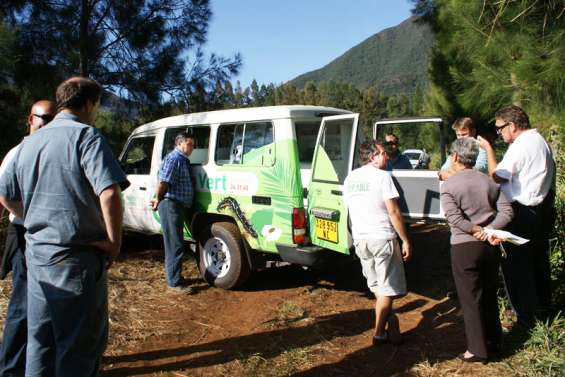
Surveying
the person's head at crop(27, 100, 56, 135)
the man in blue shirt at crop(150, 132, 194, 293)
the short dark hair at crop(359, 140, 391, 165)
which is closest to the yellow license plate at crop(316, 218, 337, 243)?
the short dark hair at crop(359, 140, 391, 165)

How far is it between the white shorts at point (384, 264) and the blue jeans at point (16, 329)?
244cm

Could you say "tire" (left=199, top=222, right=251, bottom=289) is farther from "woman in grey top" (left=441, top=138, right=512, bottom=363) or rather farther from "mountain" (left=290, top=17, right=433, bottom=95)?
"mountain" (left=290, top=17, right=433, bottom=95)

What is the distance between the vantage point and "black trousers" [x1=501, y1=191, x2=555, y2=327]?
12.0 ft

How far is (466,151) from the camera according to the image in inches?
134

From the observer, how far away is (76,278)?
2295 millimetres

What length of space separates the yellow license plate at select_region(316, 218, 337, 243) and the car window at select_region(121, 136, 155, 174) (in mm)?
2703

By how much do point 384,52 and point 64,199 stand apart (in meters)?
201

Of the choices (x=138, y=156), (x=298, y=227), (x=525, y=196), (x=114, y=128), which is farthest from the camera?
(x=114, y=128)

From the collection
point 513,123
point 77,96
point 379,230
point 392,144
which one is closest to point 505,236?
point 379,230

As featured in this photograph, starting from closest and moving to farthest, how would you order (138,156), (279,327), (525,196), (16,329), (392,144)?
(16,329) → (525,196) → (279,327) → (392,144) → (138,156)

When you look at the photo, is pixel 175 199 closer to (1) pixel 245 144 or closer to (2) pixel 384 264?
(1) pixel 245 144

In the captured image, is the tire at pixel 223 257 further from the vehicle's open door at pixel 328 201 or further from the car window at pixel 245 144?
the vehicle's open door at pixel 328 201

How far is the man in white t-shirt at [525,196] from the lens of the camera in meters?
3.63

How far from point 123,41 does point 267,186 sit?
Result: 180 inches
